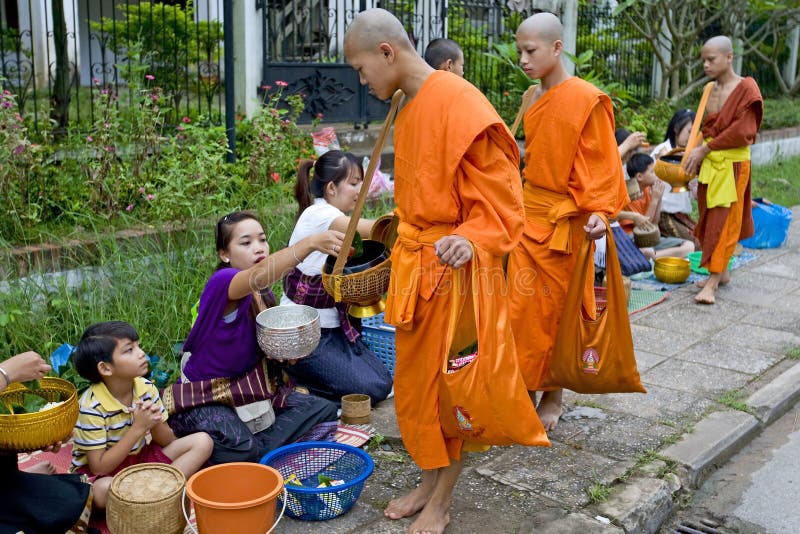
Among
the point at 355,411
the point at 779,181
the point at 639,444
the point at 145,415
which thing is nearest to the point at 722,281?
the point at 639,444

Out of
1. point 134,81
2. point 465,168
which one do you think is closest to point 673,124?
point 134,81

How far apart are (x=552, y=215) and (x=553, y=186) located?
0.15m

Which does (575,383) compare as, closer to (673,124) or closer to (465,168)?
(465,168)

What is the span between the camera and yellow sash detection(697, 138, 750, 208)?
7.03 meters

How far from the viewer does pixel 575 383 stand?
14.9 feet

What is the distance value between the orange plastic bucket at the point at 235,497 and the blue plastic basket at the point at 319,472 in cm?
19

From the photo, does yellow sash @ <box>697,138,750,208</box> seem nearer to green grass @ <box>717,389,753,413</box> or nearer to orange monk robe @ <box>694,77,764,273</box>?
orange monk robe @ <box>694,77,764,273</box>

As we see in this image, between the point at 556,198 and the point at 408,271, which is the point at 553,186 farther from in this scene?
the point at 408,271

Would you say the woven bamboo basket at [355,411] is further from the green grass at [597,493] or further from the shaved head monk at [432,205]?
the green grass at [597,493]

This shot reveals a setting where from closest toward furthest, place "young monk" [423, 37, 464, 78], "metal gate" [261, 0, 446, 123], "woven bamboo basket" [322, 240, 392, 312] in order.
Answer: "woven bamboo basket" [322, 240, 392, 312] < "young monk" [423, 37, 464, 78] < "metal gate" [261, 0, 446, 123]

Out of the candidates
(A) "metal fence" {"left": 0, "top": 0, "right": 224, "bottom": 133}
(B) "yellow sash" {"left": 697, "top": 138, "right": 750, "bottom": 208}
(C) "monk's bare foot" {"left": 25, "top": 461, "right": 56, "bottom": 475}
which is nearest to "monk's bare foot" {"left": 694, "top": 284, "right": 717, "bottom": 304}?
(B) "yellow sash" {"left": 697, "top": 138, "right": 750, "bottom": 208}

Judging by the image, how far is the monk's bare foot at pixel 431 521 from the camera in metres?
3.62

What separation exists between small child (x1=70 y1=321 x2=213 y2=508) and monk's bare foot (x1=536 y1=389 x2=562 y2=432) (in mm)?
2030

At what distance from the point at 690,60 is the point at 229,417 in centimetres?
1164
